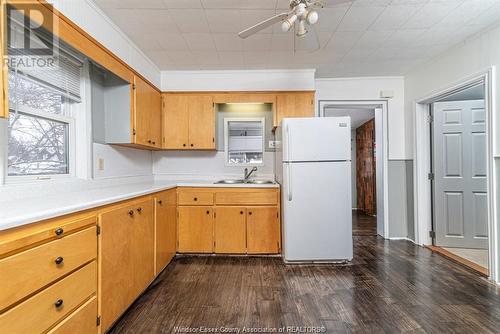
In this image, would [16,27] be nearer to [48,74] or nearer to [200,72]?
[48,74]

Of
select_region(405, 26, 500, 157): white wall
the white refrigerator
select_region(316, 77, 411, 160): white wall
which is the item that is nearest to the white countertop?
the white refrigerator

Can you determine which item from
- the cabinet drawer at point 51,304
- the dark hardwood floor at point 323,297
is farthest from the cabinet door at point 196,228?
the cabinet drawer at point 51,304

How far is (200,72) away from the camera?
3.33 m

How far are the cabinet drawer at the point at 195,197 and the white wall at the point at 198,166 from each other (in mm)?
649

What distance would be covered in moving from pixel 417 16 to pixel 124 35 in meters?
2.72

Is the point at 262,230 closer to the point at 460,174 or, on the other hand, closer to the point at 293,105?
the point at 293,105

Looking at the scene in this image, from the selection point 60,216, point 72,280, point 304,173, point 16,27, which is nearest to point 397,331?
point 304,173

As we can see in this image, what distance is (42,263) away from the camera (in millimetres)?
1075

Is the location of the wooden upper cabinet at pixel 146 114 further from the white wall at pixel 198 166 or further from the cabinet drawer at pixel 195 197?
the cabinet drawer at pixel 195 197

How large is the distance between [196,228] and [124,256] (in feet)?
4.06

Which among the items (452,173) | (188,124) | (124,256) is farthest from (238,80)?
(452,173)

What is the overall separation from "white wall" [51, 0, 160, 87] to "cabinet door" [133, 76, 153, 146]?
176mm

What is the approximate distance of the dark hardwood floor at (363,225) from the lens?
159 inches

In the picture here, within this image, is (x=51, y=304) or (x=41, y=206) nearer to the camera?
(x=51, y=304)
